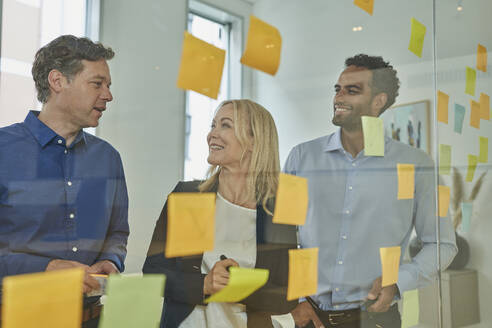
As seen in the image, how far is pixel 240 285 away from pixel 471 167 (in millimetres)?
1015

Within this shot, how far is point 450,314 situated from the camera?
4.37ft

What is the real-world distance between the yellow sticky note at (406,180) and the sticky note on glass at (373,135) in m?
0.11

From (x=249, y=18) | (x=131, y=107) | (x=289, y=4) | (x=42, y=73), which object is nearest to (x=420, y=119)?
(x=289, y=4)

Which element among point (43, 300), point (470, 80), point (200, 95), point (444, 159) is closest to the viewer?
point (43, 300)

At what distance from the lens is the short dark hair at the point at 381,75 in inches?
44.9

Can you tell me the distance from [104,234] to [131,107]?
0.22 m

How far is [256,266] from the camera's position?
2.89 ft

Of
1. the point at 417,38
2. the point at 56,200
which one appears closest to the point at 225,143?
the point at 56,200

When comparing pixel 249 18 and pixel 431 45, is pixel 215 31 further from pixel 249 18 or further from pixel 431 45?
pixel 431 45

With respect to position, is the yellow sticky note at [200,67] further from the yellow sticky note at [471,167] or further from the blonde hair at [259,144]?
the yellow sticky note at [471,167]

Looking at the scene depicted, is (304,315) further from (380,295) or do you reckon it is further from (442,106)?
(442,106)

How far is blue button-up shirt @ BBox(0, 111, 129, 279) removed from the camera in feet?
A: 1.94

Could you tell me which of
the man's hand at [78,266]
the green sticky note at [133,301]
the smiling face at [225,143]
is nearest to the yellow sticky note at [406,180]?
the smiling face at [225,143]

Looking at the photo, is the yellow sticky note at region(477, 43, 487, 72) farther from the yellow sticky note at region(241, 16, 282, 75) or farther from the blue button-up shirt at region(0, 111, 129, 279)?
the blue button-up shirt at region(0, 111, 129, 279)
